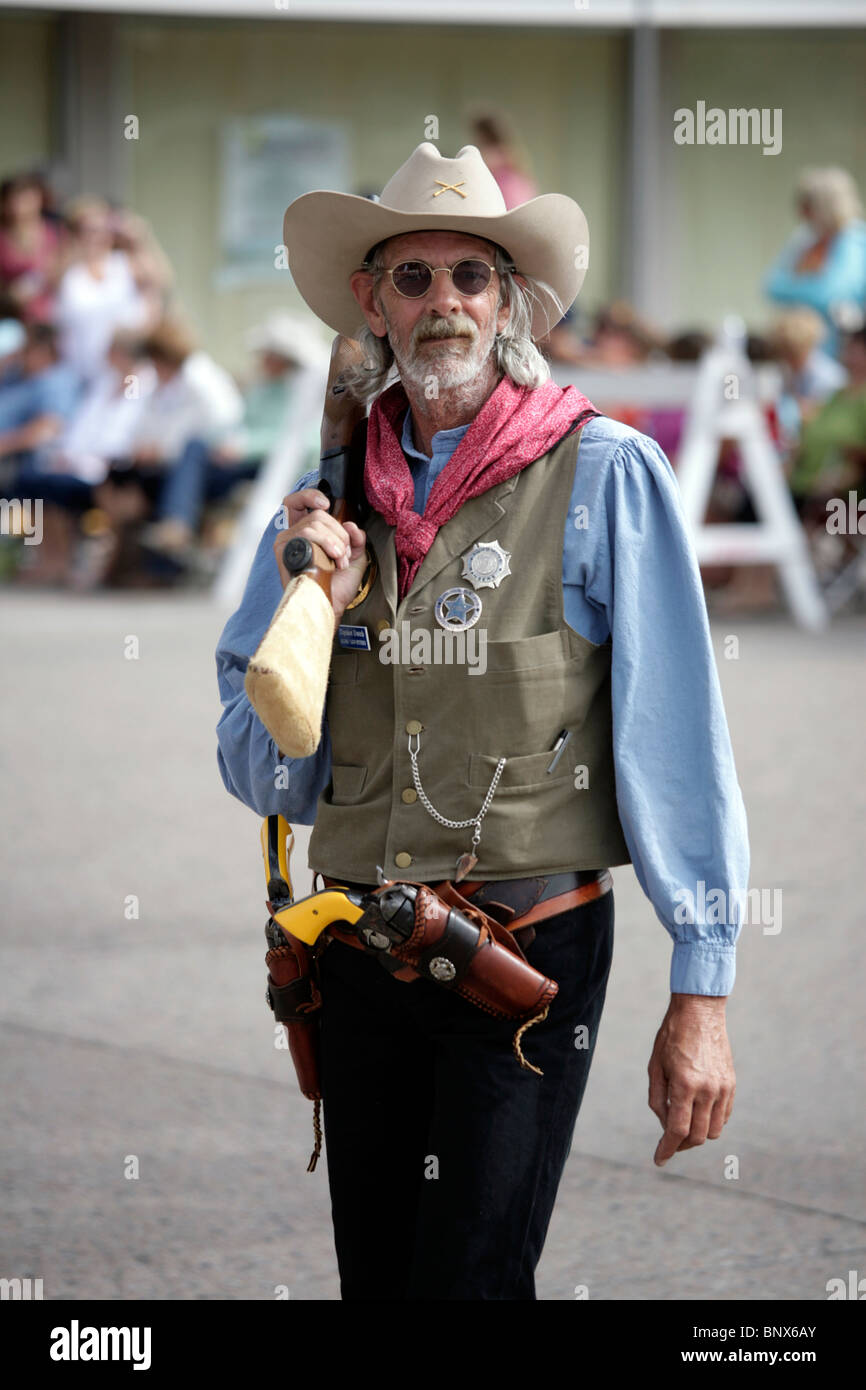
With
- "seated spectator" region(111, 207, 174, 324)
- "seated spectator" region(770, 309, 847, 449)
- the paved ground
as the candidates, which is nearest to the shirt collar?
the paved ground

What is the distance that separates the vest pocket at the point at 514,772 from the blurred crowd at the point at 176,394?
32.4ft

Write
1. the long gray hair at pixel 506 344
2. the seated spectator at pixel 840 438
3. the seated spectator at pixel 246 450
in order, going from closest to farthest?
the long gray hair at pixel 506 344 < the seated spectator at pixel 840 438 < the seated spectator at pixel 246 450

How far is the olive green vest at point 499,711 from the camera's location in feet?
9.30

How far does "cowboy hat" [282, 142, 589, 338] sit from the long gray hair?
16 millimetres

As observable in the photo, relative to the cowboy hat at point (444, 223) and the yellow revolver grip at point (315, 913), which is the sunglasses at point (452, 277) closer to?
the cowboy hat at point (444, 223)

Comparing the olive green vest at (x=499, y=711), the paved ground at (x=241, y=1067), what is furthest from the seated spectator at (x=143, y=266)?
the olive green vest at (x=499, y=711)

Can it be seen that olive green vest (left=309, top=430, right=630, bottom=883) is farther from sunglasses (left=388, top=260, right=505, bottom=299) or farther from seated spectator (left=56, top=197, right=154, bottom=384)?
seated spectator (left=56, top=197, right=154, bottom=384)

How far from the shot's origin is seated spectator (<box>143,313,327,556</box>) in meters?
13.7

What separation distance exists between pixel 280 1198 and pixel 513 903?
1.81 m

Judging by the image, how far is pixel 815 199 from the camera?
45.2ft

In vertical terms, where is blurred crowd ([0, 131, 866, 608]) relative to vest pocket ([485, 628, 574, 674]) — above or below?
above

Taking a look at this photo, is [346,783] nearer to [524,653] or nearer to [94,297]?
[524,653]

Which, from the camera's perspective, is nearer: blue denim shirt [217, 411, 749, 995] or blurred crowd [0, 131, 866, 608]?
blue denim shirt [217, 411, 749, 995]

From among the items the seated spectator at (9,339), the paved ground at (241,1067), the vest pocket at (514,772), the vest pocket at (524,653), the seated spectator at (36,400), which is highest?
the seated spectator at (9,339)
